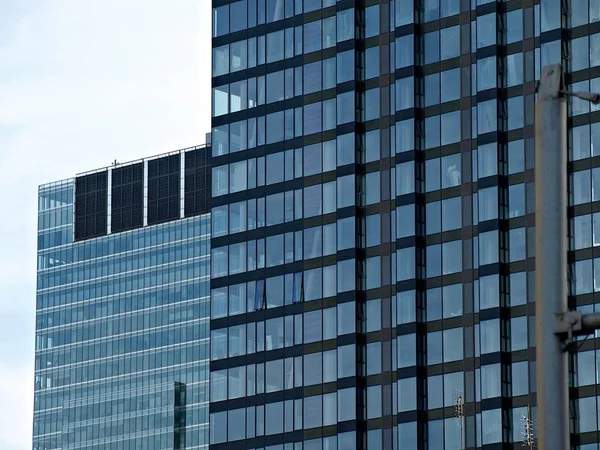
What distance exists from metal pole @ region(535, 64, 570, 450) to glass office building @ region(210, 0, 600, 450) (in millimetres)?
88480

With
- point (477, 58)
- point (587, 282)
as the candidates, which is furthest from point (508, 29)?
point (587, 282)

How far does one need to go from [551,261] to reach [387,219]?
9930cm

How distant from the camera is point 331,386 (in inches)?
4473

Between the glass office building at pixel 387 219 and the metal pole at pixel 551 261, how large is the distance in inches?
3483

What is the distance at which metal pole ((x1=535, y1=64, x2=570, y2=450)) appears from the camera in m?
15.4

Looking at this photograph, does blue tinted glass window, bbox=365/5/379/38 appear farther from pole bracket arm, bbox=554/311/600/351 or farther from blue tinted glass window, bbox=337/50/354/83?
pole bracket arm, bbox=554/311/600/351

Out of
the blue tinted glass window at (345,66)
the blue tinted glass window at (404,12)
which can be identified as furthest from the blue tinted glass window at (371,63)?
the blue tinted glass window at (404,12)

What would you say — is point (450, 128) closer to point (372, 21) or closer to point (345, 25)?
point (372, 21)

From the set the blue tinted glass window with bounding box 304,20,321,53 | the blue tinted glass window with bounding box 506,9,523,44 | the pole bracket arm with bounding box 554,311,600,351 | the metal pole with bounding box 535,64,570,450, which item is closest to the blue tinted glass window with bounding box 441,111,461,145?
the blue tinted glass window with bounding box 506,9,523,44

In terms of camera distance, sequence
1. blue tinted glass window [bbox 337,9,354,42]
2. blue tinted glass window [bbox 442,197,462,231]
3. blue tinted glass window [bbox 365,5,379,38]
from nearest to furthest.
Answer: blue tinted glass window [bbox 442,197,462,231], blue tinted glass window [bbox 365,5,379,38], blue tinted glass window [bbox 337,9,354,42]

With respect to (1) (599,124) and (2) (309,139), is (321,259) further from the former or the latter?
(1) (599,124)

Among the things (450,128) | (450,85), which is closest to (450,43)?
(450,85)

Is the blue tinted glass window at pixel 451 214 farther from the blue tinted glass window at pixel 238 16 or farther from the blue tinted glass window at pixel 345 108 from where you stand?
the blue tinted glass window at pixel 238 16

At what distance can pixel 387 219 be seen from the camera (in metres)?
115
